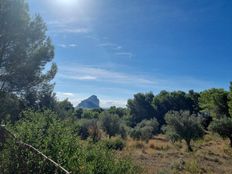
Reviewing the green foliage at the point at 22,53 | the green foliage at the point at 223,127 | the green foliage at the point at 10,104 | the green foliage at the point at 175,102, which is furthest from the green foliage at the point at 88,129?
the green foliage at the point at 175,102

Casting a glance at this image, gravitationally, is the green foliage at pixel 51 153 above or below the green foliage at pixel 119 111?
below

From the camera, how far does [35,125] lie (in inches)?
320

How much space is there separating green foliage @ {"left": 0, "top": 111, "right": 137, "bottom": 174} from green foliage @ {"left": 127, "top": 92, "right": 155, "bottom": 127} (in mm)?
58257

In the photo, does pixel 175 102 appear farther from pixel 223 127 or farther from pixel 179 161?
pixel 179 161

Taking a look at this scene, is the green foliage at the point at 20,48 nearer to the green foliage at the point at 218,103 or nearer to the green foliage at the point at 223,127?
the green foliage at the point at 223,127

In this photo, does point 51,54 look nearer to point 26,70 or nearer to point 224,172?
point 26,70

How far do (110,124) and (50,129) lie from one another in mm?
36541

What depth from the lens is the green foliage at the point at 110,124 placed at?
4431cm

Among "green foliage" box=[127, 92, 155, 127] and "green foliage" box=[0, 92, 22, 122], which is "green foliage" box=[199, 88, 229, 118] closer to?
"green foliage" box=[127, 92, 155, 127]

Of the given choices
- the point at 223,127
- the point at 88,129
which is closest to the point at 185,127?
the point at 223,127

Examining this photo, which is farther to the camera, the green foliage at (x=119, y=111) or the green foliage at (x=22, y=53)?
the green foliage at (x=119, y=111)

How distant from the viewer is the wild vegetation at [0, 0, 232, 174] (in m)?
6.96

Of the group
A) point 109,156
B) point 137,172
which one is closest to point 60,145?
point 109,156

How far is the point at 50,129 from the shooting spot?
8.29 m
